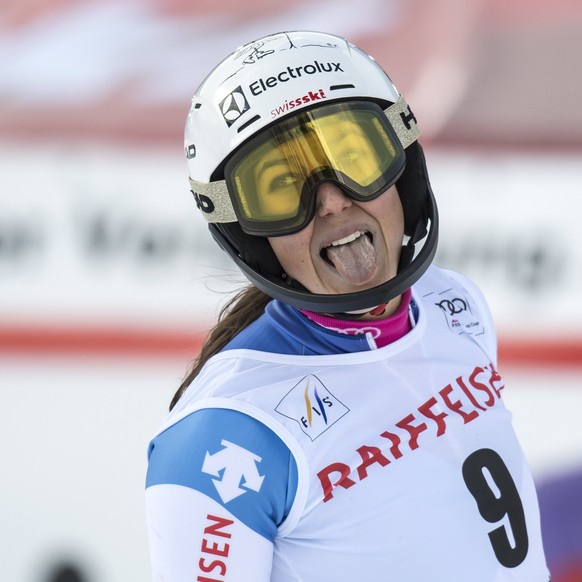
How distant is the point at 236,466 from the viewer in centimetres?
121

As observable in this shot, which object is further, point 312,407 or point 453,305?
point 453,305

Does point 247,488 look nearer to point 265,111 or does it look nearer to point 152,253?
point 265,111

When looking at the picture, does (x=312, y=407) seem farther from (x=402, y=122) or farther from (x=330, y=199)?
(x=402, y=122)

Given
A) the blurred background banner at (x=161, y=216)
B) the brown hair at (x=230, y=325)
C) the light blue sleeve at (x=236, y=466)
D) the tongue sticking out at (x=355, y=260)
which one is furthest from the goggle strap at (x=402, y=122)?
the blurred background banner at (x=161, y=216)

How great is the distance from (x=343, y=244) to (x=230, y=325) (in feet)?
1.08

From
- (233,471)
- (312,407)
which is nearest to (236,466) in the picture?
(233,471)

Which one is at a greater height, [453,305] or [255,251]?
[255,251]

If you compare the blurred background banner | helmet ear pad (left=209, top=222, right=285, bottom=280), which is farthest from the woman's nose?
the blurred background banner

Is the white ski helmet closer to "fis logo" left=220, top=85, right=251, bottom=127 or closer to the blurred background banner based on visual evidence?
"fis logo" left=220, top=85, right=251, bottom=127

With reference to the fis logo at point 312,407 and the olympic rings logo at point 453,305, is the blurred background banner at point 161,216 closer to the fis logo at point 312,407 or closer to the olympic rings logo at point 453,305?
the olympic rings logo at point 453,305

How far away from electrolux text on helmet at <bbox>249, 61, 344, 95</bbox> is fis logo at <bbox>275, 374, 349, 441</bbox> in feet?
1.40

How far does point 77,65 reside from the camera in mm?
2750

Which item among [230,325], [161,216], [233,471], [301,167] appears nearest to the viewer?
[233,471]

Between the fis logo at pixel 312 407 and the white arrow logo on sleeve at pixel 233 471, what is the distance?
9 cm
